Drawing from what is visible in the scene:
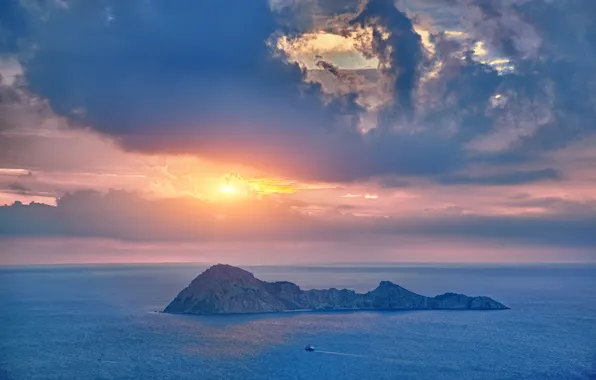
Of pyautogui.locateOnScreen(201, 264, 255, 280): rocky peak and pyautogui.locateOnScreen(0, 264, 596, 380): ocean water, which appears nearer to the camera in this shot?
pyautogui.locateOnScreen(0, 264, 596, 380): ocean water

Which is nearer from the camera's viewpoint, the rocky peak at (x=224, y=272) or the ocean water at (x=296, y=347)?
the ocean water at (x=296, y=347)

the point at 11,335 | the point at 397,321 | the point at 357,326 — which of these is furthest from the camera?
the point at 397,321

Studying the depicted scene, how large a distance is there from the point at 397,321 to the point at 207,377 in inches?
3600

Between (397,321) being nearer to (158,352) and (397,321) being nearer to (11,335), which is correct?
(158,352)

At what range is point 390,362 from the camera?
12494 centimetres

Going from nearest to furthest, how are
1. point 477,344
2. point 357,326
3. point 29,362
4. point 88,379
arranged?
point 88,379
point 29,362
point 477,344
point 357,326

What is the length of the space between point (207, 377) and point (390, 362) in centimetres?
3844

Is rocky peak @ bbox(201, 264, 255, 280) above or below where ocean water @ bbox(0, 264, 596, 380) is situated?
above

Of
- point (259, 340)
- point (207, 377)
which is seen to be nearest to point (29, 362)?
point (207, 377)

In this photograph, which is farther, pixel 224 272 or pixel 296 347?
pixel 224 272

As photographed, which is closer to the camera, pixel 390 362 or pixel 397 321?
pixel 390 362

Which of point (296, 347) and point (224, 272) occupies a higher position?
point (224, 272)

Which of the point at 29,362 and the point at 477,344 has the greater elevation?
the point at 477,344

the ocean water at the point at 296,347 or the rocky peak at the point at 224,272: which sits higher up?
the rocky peak at the point at 224,272
